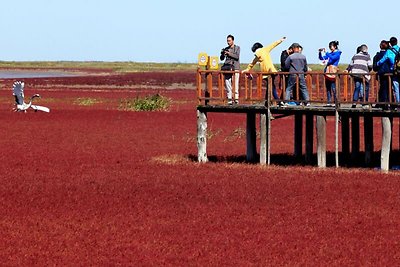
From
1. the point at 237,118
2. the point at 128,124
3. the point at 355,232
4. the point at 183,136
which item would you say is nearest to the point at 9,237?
the point at 355,232

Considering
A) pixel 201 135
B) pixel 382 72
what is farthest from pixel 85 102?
pixel 382 72

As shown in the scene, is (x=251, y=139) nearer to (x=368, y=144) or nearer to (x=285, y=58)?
(x=285, y=58)

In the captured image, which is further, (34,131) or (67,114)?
(67,114)

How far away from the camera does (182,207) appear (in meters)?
19.8

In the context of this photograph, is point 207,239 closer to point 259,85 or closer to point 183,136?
point 259,85

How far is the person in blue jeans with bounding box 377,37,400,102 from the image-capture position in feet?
80.6

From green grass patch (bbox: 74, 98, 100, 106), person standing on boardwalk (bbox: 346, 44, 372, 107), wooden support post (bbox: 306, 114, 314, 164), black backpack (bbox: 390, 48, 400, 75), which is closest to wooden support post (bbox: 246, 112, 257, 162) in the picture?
wooden support post (bbox: 306, 114, 314, 164)

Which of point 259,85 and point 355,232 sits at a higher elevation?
point 259,85

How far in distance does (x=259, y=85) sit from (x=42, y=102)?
115 feet

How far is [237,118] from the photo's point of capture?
46.4 m

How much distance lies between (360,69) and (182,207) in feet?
25.0

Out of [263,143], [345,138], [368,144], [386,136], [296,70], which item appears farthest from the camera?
[345,138]

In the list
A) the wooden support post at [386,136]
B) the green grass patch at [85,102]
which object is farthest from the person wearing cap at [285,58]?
the green grass patch at [85,102]

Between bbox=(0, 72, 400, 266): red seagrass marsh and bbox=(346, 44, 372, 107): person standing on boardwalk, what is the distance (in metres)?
1.87
